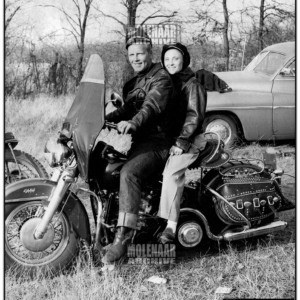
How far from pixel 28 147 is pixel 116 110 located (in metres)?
1.88

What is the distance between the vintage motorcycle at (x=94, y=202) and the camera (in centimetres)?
245

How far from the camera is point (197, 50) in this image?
3.60 metres

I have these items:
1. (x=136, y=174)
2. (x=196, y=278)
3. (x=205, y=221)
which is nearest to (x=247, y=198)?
(x=205, y=221)

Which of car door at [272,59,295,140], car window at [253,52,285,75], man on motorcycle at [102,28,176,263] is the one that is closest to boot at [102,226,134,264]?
man on motorcycle at [102,28,176,263]

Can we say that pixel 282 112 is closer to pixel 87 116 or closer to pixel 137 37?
pixel 137 37

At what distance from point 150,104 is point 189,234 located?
2.98ft

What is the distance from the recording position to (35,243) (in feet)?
8.08

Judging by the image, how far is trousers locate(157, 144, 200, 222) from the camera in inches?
101

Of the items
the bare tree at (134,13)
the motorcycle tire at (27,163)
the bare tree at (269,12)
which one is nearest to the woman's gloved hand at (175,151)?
the bare tree at (134,13)

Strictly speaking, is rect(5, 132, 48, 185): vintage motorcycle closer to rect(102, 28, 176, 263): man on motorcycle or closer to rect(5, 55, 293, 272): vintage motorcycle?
rect(5, 55, 293, 272): vintage motorcycle

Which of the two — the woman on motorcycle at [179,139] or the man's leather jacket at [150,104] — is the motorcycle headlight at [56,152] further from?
the woman on motorcycle at [179,139]

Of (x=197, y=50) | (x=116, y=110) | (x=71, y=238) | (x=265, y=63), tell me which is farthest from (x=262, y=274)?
(x=265, y=63)

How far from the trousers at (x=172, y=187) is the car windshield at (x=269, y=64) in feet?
9.07

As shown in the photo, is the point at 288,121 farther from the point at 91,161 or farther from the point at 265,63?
the point at 91,161
